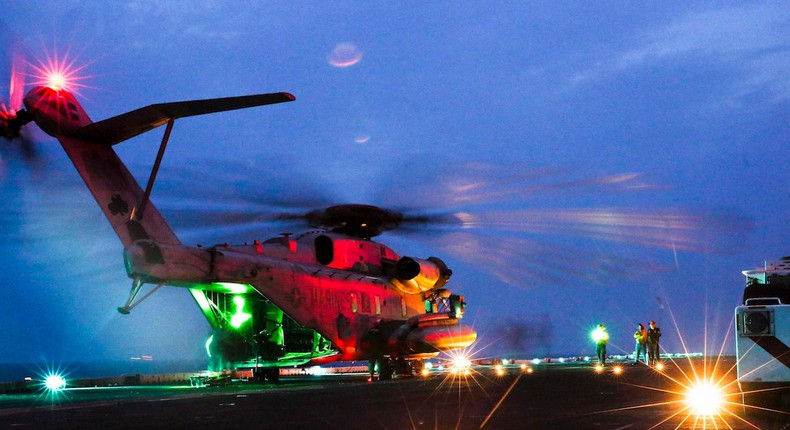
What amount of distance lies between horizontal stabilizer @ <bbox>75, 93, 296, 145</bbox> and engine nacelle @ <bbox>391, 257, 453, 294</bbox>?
45.5 ft

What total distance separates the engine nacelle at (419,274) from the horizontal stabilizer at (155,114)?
1386 cm

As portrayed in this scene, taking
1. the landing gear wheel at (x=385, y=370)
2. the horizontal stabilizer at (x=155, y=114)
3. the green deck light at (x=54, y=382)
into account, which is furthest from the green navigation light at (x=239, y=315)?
the horizontal stabilizer at (x=155, y=114)

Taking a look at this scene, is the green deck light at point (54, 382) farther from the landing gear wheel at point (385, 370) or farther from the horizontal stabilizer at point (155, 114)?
the landing gear wheel at point (385, 370)

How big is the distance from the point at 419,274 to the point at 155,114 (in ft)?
50.0

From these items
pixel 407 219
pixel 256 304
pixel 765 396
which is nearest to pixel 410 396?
pixel 765 396

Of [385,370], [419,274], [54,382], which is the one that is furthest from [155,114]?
[419,274]

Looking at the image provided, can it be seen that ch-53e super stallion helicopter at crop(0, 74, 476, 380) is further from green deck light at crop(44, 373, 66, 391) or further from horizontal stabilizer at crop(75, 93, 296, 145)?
green deck light at crop(44, 373, 66, 391)

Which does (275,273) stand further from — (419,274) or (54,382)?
(419,274)

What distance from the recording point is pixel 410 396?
17609mm

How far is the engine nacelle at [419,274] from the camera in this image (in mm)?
34531

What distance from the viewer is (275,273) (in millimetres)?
27516

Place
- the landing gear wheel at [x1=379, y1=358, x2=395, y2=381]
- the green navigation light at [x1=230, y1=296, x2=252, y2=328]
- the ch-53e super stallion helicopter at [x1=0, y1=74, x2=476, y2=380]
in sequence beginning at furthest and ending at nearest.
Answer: the landing gear wheel at [x1=379, y1=358, x2=395, y2=381] < the green navigation light at [x1=230, y1=296, x2=252, y2=328] < the ch-53e super stallion helicopter at [x1=0, y1=74, x2=476, y2=380]

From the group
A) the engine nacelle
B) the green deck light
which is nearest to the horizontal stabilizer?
the green deck light

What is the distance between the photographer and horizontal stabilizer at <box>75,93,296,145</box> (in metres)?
21.0
